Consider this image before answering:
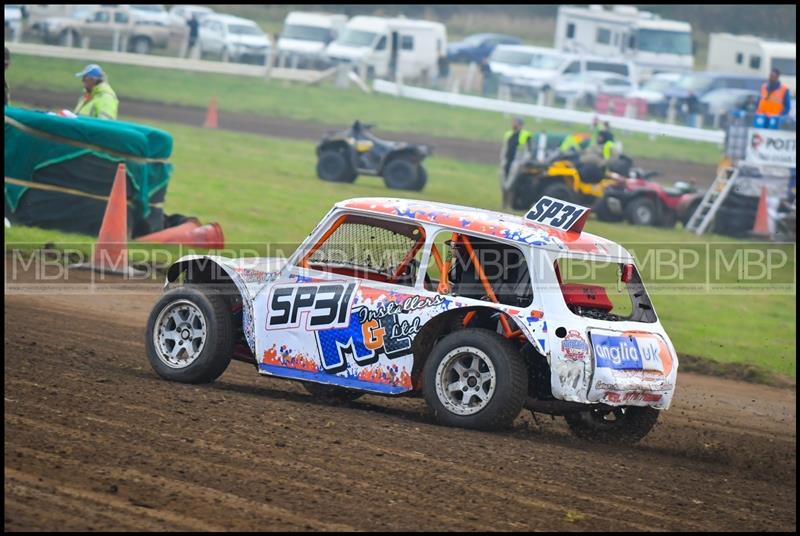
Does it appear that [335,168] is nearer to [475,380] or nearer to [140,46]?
[475,380]

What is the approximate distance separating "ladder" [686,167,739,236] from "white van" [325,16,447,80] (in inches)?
908

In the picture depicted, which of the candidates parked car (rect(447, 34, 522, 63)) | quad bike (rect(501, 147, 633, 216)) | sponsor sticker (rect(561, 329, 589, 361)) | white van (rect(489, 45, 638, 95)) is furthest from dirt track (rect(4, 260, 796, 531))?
parked car (rect(447, 34, 522, 63))

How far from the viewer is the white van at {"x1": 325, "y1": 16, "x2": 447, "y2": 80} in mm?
46781

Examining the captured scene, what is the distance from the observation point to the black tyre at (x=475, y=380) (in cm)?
822

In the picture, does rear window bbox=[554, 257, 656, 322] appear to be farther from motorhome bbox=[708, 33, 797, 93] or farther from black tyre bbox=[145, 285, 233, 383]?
motorhome bbox=[708, 33, 797, 93]

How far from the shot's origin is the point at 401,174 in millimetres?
25641

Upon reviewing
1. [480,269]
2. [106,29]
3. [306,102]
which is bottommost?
[480,269]

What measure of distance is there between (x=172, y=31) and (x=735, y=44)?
21562mm

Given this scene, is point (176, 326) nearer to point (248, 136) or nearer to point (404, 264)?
point (404, 264)

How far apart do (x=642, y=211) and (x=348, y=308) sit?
55.1ft

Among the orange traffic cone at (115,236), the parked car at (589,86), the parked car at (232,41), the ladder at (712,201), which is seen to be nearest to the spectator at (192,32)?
the parked car at (232,41)

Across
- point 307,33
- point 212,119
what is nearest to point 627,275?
point 212,119

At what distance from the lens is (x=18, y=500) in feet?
18.9

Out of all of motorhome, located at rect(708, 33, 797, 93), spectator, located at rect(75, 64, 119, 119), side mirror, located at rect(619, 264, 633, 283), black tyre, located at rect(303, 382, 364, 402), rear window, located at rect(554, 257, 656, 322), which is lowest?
black tyre, located at rect(303, 382, 364, 402)
